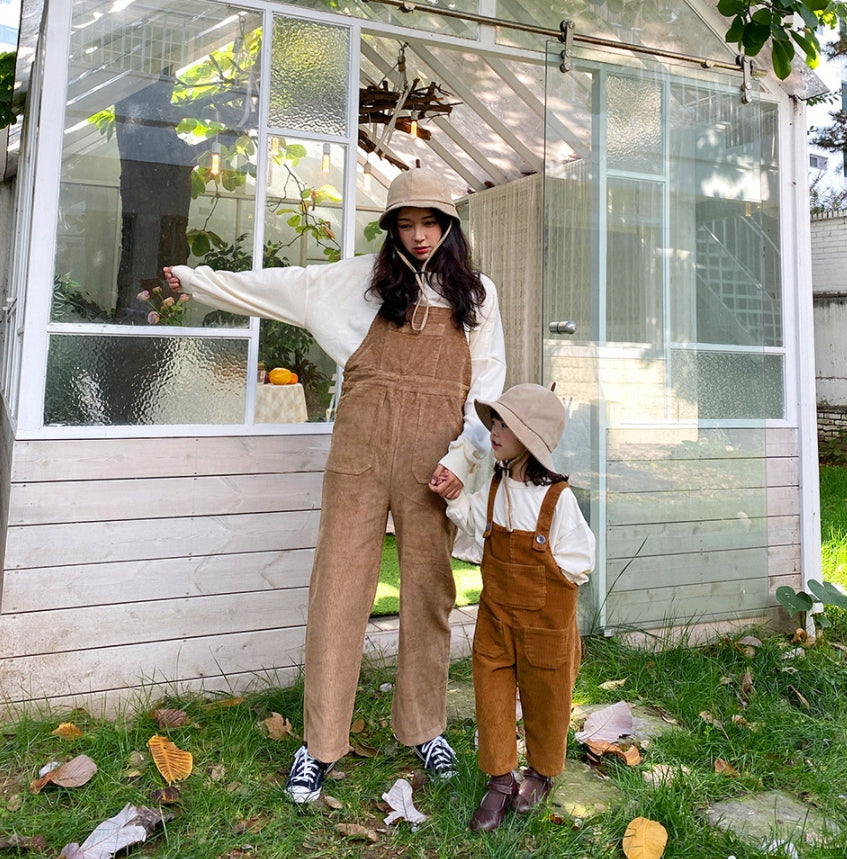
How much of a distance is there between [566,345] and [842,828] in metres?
1.85

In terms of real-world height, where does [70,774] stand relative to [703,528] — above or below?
below

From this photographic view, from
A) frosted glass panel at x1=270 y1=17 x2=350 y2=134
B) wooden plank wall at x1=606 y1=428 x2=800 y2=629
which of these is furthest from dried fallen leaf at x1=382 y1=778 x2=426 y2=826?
frosted glass panel at x1=270 y1=17 x2=350 y2=134

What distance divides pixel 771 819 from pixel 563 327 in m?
1.81

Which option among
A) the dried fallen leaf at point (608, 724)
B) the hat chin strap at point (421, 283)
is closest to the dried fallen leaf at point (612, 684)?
the dried fallen leaf at point (608, 724)

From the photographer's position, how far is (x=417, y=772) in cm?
221

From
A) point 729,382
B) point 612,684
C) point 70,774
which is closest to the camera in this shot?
point 70,774

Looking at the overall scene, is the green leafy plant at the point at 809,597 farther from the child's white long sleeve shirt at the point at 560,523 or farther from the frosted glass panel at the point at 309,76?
the frosted glass panel at the point at 309,76

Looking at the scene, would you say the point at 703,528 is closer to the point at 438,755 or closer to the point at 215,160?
the point at 438,755

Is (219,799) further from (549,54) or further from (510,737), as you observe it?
(549,54)

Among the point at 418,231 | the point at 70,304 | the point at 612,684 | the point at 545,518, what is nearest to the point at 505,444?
the point at 545,518

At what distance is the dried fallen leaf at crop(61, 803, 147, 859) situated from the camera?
179 cm

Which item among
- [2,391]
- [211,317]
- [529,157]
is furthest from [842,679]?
[529,157]

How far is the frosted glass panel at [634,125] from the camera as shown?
129 inches

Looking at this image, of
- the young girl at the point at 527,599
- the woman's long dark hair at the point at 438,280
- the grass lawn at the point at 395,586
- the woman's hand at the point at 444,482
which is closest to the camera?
the young girl at the point at 527,599
